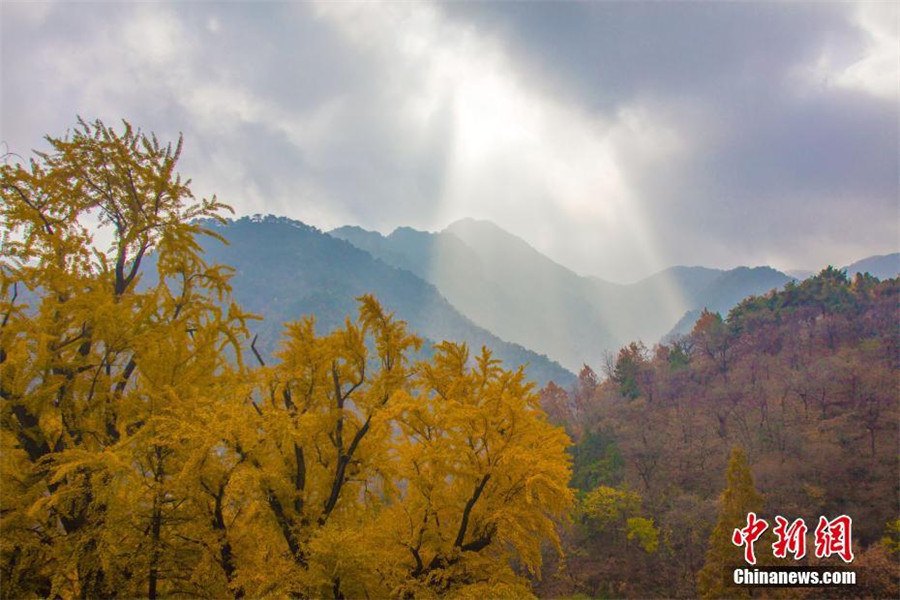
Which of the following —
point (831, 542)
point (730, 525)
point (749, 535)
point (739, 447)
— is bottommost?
point (749, 535)

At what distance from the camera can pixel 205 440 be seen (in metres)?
7.18

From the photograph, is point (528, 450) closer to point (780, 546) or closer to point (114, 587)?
point (114, 587)

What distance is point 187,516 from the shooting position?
7688mm

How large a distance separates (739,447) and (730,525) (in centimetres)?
1222

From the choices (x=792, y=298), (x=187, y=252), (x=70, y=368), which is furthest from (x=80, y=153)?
(x=792, y=298)

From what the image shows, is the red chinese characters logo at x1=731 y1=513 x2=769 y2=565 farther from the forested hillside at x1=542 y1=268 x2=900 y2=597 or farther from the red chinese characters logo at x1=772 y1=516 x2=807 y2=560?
the red chinese characters logo at x1=772 y1=516 x2=807 y2=560

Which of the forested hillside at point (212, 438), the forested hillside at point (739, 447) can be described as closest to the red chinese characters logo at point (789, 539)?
the forested hillside at point (739, 447)

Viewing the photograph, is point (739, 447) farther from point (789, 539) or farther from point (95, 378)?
point (95, 378)

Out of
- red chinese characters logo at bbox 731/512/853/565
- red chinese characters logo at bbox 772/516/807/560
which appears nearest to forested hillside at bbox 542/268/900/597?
red chinese characters logo at bbox 731/512/853/565

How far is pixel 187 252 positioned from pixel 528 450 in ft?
25.7

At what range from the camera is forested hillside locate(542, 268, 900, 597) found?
2548 centimetres

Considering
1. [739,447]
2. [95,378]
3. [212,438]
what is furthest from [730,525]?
[95,378]

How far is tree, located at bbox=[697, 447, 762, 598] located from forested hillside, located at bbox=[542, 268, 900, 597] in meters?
0.09

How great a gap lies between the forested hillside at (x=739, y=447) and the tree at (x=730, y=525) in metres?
0.09
